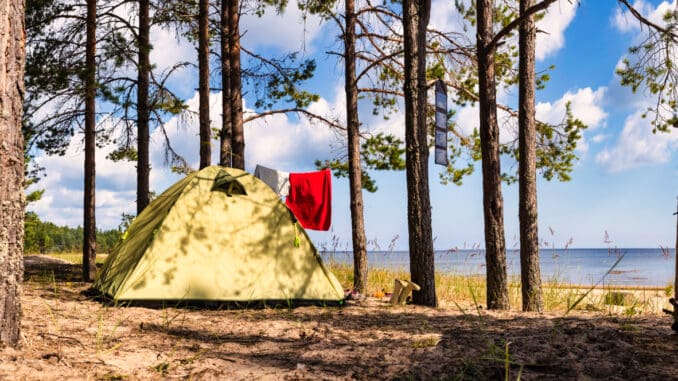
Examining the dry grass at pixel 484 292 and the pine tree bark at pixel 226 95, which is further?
the pine tree bark at pixel 226 95

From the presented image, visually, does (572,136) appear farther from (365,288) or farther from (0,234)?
(0,234)

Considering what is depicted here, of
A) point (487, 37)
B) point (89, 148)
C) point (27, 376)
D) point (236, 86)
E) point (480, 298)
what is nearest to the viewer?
point (27, 376)

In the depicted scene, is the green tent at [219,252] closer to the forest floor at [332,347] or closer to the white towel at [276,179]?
the forest floor at [332,347]

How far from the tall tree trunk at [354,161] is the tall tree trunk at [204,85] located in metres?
2.77

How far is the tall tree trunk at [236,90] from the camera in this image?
9.84m

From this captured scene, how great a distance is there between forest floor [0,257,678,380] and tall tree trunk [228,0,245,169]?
4.40m

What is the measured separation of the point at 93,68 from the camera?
1055 cm

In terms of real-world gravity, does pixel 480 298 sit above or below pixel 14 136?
below

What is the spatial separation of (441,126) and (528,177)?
60.3 inches

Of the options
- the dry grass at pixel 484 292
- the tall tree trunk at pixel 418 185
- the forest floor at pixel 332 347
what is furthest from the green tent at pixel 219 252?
the dry grass at pixel 484 292

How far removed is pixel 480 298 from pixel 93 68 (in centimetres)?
833

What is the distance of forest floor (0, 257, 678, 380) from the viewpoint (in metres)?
3.30

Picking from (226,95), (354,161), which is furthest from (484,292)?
(226,95)

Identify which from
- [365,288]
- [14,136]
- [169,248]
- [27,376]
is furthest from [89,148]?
[27,376]
